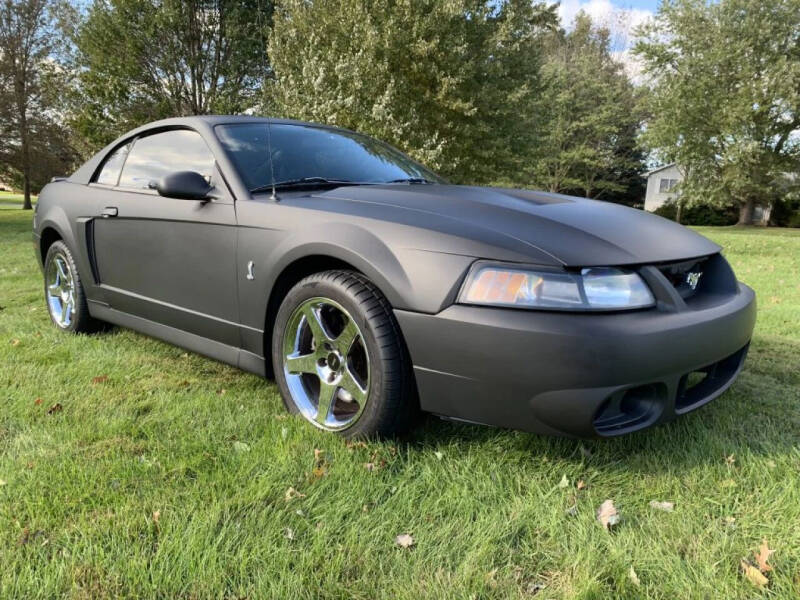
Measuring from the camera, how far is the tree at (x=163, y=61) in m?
18.5

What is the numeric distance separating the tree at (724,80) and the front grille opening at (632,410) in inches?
942

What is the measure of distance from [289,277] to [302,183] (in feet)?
1.80

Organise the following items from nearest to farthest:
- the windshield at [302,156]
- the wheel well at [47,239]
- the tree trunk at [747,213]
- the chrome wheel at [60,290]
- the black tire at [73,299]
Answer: the windshield at [302,156], the black tire at [73,299], the chrome wheel at [60,290], the wheel well at [47,239], the tree trunk at [747,213]

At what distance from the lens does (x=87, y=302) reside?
371 cm

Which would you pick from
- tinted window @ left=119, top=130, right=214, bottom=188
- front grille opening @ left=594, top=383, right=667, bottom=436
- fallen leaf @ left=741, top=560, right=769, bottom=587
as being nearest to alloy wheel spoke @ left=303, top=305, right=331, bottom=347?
tinted window @ left=119, top=130, right=214, bottom=188

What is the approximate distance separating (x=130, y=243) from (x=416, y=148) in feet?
29.9

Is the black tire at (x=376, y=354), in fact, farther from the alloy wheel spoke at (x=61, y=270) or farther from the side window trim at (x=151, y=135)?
the alloy wheel spoke at (x=61, y=270)

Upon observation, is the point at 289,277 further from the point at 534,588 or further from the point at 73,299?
the point at 73,299

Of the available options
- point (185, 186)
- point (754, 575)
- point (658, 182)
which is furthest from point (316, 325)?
point (658, 182)

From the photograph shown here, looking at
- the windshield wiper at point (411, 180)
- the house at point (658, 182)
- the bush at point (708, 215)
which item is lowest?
the bush at point (708, 215)

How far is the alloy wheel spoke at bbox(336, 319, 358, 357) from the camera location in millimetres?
2225

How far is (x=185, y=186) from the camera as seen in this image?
8.52ft

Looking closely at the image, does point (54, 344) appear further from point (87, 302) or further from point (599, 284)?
point (599, 284)

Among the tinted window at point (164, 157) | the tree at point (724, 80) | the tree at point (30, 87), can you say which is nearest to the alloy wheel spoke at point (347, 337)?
the tinted window at point (164, 157)
